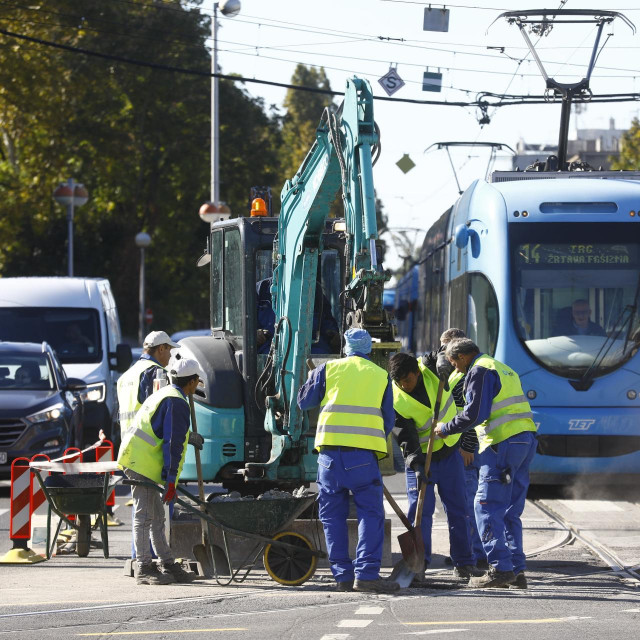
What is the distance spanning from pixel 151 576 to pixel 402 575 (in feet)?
5.67

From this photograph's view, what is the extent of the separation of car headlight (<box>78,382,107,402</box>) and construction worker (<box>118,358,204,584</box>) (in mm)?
9193

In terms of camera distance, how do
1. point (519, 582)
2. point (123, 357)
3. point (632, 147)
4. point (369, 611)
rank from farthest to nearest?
point (632, 147) → point (123, 357) → point (519, 582) → point (369, 611)

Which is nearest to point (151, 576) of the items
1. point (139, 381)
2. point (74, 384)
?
point (139, 381)

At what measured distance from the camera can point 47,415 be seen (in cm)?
1638

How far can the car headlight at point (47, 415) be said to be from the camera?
16234 mm

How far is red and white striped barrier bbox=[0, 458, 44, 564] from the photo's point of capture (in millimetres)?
11672

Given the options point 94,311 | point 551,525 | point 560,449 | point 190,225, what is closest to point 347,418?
point 551,525

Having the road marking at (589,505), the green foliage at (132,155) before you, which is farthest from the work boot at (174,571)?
the green foliage at (132,155)

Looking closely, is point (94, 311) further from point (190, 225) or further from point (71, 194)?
point (190, 225)

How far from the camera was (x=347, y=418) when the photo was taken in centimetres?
954

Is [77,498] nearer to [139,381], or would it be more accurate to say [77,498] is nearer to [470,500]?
[139,381]

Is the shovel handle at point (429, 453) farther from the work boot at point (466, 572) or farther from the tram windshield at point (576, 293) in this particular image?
the tram windshield at point (576, 293)

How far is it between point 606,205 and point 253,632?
897 cm

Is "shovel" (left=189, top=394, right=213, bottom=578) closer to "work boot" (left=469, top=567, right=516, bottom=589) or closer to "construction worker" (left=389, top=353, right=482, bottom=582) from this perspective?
"construction worker" (left=389, top=353, right=482, bottom=582)
